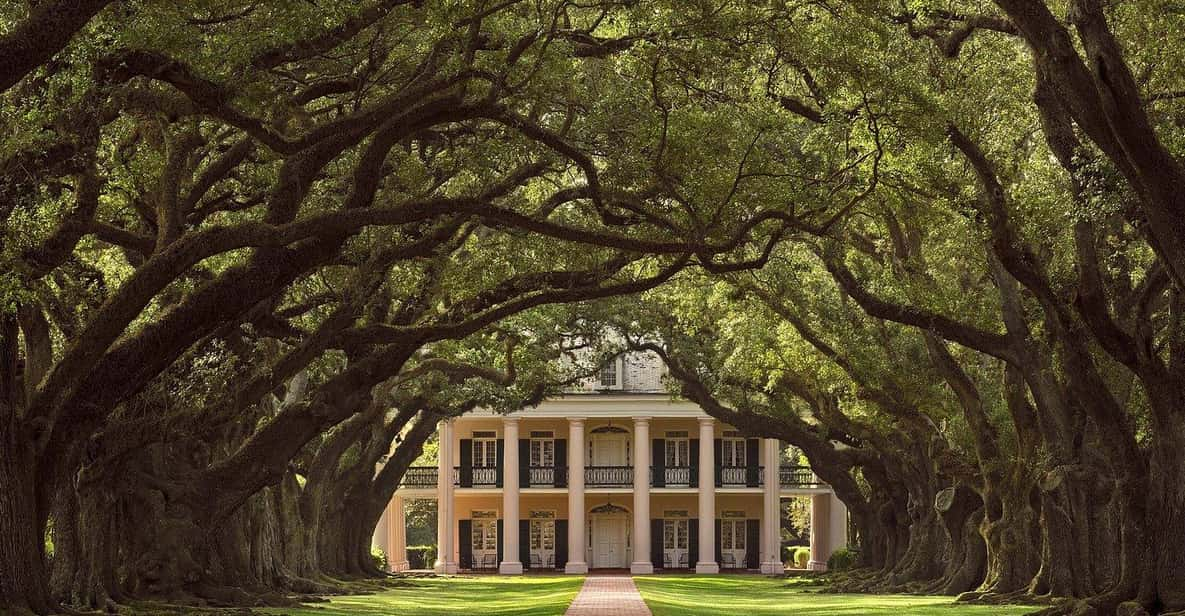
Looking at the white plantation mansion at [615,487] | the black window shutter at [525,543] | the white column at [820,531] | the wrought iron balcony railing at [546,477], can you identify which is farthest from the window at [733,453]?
the black window shutter at [525,543]

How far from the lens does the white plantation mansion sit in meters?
60.4

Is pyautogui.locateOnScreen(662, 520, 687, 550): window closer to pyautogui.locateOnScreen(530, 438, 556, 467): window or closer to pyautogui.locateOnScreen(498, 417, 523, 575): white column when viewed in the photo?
pyautogui.locateOnScreen(530, 438, 556, 467): window

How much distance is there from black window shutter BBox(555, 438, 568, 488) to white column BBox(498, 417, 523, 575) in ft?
9.30

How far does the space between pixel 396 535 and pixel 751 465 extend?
14.0 m

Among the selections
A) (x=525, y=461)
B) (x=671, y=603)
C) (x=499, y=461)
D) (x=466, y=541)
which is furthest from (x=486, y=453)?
(x=671, y=603)

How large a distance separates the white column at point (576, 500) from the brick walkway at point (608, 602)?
17602 mm

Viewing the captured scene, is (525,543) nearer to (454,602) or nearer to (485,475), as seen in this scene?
(485,475)

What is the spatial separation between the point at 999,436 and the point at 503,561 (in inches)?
1281

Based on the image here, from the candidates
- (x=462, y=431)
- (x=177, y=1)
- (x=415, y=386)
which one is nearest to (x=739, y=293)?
(x=415, y=386)

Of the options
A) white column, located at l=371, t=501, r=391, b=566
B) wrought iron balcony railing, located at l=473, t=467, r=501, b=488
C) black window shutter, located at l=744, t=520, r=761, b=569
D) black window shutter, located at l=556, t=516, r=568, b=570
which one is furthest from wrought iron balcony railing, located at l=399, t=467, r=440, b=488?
black window shutter, located at l=744, t=520, r=761, b=569

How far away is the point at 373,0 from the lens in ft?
49.6

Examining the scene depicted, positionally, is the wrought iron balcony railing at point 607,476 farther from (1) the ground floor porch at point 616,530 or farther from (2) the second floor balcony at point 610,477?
(1) the ground floor porch at point 616,530

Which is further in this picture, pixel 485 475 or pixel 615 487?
pixel 485 475

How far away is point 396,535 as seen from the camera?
64125mm
